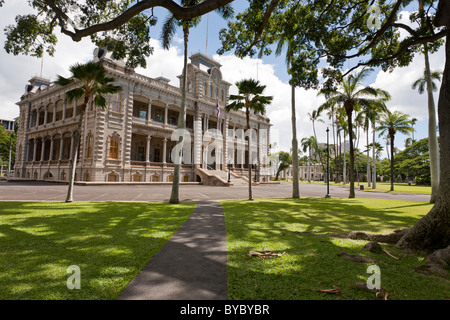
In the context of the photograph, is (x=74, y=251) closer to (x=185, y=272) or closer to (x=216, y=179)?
(x=185, y=272)

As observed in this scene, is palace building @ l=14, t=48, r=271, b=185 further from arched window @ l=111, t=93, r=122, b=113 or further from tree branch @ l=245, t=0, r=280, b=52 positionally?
tree branch @ l=245, t=0, r=280, b=52

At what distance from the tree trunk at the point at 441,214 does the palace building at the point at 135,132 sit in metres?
20.9

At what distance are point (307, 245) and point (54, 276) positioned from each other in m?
4.50

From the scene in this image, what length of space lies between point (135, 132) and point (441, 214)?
2889 centimetres

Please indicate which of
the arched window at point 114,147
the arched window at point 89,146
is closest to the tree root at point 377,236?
the arched window at point 114,147

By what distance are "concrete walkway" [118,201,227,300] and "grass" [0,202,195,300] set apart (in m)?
0.19

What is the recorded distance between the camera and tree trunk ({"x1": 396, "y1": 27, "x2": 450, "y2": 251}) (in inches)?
179

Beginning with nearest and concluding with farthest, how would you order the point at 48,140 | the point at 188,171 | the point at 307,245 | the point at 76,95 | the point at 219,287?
the point at 219,287 → the point at 307,245 → the point at 76,95 → the point at 188,171 → the point at 48,140

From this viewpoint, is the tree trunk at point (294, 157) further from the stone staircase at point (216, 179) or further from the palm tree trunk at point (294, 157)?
the stone staircase at point (216, 179)

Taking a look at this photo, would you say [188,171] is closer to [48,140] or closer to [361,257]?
[48,140]

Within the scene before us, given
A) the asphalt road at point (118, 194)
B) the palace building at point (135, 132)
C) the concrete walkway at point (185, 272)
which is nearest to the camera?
the concrete walkway at point (185, 272)

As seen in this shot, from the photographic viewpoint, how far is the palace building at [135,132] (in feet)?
83.0
